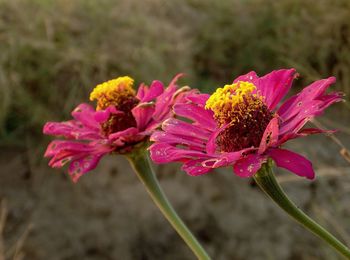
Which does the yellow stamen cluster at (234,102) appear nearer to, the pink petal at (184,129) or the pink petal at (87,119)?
the pink petal at (184,129)

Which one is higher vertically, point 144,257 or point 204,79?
point 204,79

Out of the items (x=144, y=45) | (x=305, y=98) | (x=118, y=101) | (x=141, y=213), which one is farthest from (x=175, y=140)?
(x=144, y=45)

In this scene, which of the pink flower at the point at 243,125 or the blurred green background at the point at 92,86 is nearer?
the pink flower at the point at 243,125

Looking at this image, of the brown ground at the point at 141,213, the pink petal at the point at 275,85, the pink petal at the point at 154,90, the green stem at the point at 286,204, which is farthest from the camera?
the brown ground at the point at 141,213

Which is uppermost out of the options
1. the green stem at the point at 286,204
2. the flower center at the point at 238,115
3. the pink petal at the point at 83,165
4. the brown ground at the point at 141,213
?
the flower center at the point at 238,115

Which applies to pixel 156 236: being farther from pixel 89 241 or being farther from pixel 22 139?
pixel 22 139

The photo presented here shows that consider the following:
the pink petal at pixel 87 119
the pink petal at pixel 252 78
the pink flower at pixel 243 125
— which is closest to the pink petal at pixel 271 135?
the pink flower at pixel 243 125

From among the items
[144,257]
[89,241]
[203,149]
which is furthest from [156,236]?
[203,149]
